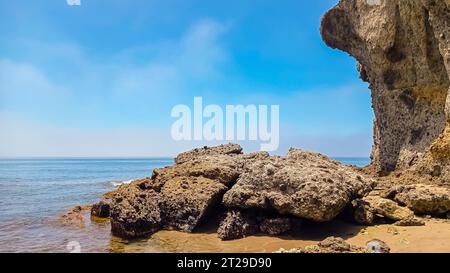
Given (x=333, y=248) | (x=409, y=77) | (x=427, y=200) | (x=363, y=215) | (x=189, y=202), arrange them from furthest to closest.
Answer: (x=409, y=77) → (x=427, y=200) → (x=189, y=202) → (x=363, y=215) → (x=333, y=248)

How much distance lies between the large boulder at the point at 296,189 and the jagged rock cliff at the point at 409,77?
563cm

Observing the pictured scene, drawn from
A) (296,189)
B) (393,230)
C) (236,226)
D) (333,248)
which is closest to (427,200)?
(393,230)

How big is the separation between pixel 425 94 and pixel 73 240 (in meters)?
17.2

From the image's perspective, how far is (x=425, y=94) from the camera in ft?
60.7

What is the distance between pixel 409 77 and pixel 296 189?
41.5ft

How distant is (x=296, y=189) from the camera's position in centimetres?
1078

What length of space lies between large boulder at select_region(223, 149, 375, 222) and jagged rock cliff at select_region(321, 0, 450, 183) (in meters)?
5.63

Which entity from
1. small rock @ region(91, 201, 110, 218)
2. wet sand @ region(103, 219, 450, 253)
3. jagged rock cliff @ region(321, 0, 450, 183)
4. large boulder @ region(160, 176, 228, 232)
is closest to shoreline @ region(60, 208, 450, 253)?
wet sand @ region(103, 219, 450, 253)

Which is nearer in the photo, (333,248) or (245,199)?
(333,248)

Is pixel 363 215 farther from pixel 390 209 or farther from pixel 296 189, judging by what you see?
pixel 296 189

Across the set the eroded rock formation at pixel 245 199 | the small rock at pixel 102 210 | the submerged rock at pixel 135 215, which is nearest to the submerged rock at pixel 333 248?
the eroded rock formation at pixel 245 199

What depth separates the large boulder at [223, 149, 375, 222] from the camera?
10.4 metres

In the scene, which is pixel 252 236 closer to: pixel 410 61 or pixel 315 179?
pixel 315 179
